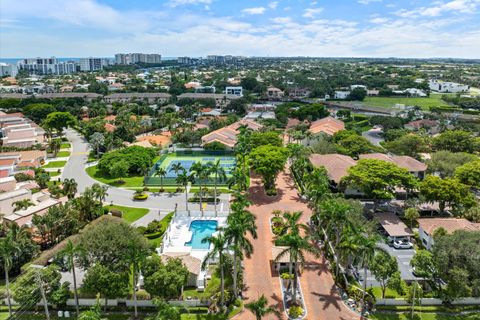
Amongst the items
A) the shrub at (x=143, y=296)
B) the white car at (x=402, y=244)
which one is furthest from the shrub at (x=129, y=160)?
the white car at (x=402, y=244)

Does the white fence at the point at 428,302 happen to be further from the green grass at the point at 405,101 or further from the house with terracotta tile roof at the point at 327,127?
the green grass at the point at 405,101

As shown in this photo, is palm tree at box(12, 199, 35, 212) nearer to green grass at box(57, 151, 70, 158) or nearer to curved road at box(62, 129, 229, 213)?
curved road at box(62, 129, 229, 213)

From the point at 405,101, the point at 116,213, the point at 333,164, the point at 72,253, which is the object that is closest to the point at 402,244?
the point at 333,164

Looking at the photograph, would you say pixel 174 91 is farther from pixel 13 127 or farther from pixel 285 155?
pixel 285 155

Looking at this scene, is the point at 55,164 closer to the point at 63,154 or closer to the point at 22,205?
the point at 63,154

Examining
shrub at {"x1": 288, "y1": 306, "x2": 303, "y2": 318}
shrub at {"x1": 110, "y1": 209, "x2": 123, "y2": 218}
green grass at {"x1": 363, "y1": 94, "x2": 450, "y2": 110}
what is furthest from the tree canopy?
green grass at {"x1": 363, "y1": 94, "x2": 450, "y2": 110}
